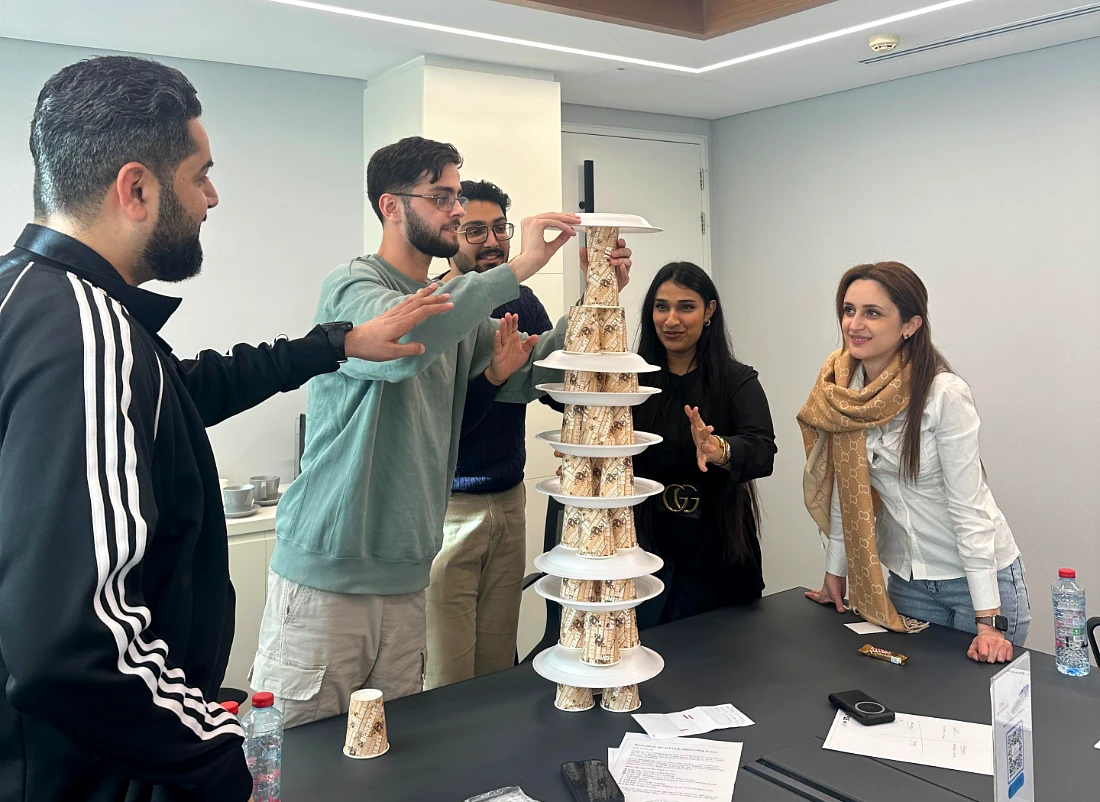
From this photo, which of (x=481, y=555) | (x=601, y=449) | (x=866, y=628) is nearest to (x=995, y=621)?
(x=866, y=628)

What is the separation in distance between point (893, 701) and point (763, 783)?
0.45 meters

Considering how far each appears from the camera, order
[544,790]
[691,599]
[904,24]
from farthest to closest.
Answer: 1. [904,24]
2. [691,599]
3. [544,790]

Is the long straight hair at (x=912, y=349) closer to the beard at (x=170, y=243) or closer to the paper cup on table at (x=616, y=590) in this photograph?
the paper cup on table at (x=616, y=590)

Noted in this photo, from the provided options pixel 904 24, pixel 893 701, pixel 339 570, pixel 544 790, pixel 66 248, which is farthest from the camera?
pixel 904 24

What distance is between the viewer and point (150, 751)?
0.89m

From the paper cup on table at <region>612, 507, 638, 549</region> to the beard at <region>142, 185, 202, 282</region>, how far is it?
93 centimetres

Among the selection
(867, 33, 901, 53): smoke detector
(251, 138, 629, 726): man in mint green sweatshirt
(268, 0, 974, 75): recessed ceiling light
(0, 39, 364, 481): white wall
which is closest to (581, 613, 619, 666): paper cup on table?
(251, 138, 629, 726): man in mint green sweatshirt

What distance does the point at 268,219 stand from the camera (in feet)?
11.5

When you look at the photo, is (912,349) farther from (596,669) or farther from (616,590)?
(596,669)

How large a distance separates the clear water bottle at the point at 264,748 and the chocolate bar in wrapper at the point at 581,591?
60 centimetres

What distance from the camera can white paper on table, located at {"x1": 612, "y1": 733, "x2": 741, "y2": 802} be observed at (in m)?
1.35

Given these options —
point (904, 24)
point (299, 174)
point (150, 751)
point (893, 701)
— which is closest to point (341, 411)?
point (150, 751)

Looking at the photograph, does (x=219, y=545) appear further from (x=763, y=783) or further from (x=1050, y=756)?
(x=1050, y=756)

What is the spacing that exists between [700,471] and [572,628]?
2.45ft
